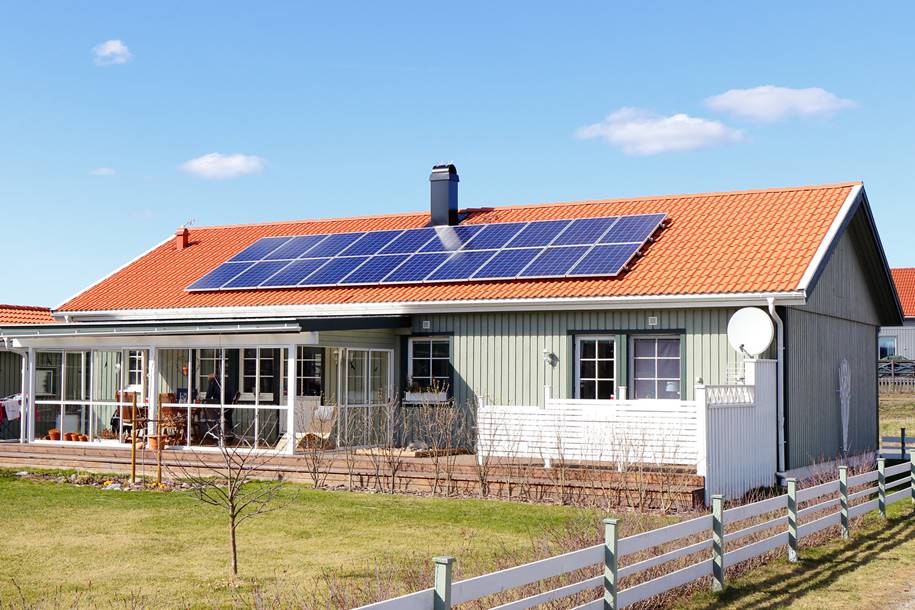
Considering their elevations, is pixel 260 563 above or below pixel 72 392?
below

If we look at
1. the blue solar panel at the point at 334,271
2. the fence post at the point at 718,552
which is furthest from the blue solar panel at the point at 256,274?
the fence post at the point at 718,552

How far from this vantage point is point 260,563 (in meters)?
11.7

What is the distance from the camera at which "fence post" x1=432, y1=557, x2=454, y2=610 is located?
6605 millimetres

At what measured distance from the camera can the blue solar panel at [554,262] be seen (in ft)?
67.6

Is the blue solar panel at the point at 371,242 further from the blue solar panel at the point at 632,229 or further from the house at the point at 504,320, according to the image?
the blue solar panel at the point at 632,229

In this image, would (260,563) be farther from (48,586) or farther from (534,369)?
(534,369)

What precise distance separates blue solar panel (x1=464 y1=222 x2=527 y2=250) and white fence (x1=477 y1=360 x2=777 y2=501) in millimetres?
5378

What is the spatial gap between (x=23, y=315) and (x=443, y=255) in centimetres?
1428

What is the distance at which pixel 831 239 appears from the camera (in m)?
19.3

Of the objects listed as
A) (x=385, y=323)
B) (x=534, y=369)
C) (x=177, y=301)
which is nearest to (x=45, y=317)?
(x=177, y=301)

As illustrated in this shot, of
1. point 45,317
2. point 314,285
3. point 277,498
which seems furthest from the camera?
point 45,317

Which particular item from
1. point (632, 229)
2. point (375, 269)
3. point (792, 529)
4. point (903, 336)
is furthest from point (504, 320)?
point (903, 336)

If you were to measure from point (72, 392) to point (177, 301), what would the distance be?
384 cm

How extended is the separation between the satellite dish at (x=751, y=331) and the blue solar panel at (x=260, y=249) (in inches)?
475
